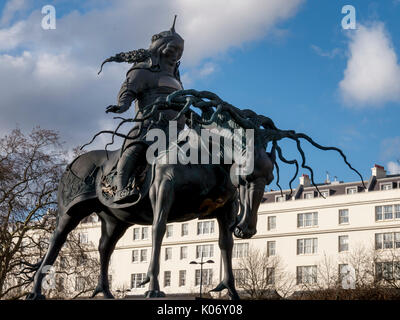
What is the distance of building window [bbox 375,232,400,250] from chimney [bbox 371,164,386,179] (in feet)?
30.8

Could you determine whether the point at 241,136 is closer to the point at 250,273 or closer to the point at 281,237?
the point at 250,273

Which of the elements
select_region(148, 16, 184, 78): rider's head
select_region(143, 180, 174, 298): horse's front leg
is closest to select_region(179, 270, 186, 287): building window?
select_region(148, 16, 184, 78): rider's head

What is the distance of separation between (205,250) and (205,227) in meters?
2.89

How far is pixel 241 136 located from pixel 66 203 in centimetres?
403

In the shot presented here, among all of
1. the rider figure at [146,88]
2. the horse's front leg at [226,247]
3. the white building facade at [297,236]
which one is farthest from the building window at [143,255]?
the horse's front leg at [226,247]

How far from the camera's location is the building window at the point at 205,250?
80.8m

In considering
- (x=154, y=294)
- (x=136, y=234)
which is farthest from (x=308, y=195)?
(x=154, y=294)

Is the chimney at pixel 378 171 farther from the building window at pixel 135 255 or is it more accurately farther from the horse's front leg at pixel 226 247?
the horse's front leg at pixel 226 247

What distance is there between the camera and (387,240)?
70.8m

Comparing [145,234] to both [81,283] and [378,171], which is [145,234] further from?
[81,283]

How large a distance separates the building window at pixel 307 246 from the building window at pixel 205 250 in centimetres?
1037

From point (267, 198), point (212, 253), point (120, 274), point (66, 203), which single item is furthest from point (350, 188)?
point (66, 203)

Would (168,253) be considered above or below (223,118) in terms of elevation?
above

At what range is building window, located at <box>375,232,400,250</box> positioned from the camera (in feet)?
229
